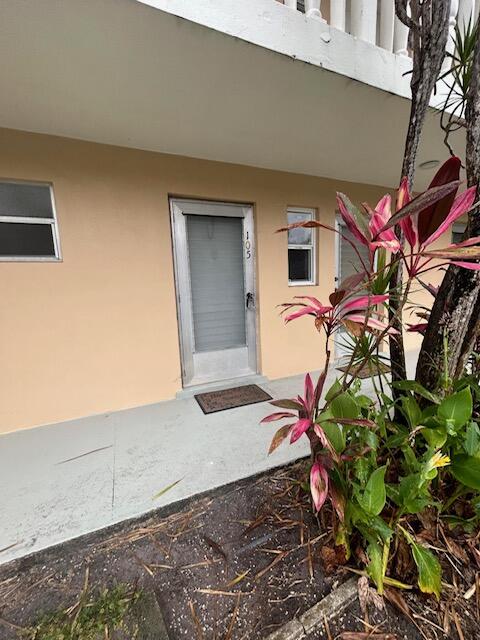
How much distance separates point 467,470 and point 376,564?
0.42 meters

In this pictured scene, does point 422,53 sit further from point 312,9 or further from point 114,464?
point 114,464

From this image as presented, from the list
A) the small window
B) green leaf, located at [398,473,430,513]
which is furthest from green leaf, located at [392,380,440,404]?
the small window

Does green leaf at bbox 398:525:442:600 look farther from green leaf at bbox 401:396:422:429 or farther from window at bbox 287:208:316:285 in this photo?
window at bbox 287:208:316:285

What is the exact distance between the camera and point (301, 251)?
3092 mm

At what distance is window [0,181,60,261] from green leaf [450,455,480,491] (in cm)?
272

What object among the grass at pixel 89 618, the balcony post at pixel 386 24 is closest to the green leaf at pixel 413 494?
the grass at pixel 89 618

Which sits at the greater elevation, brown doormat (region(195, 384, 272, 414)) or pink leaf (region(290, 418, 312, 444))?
Answer: pink leaf (region(290, 418, 312, 444))

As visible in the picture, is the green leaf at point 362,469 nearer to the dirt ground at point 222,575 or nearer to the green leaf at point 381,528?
the green leaf at point 381,528

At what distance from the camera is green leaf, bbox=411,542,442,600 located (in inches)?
31.9

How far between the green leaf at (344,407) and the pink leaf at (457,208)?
0.63 meters

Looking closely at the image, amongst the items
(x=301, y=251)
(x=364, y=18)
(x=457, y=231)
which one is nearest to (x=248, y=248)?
(x=301, y=251)

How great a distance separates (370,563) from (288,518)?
1.27 feet

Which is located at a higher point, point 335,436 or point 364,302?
point 364,302

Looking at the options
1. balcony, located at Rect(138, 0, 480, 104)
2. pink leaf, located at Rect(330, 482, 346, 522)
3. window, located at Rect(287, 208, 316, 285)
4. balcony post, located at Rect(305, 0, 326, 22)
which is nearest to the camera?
pink leaf, located at Rect(330, 482, 346, 522)
